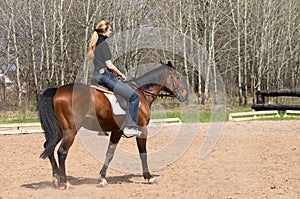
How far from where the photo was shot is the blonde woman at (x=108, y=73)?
7.00 meters

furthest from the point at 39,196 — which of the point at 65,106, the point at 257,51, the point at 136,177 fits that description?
the point at 257,51

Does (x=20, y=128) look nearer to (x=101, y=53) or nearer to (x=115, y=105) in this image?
(x=115, y=105)

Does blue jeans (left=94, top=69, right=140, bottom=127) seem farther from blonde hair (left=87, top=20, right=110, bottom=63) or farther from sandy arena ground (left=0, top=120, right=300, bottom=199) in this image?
sandy arena ground (left=0, top=120, right=300, bottom=199)

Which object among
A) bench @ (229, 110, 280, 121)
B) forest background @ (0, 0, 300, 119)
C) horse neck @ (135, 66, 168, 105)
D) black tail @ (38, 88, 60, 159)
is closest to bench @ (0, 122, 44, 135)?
forest background @ (0, 0, 300, 119)

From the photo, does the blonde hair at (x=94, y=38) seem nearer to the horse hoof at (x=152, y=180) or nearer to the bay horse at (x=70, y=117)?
the bay horse at (x=70, y=117)

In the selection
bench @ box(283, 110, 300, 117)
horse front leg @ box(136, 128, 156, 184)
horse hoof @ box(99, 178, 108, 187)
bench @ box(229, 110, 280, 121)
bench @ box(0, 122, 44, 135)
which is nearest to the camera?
horse hoof @ box(99, 178, 108, 187)

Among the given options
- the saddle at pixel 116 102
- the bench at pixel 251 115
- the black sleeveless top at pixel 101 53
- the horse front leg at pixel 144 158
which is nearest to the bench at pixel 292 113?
the bench at pixel 251 115

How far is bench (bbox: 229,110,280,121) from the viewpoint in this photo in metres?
18.3

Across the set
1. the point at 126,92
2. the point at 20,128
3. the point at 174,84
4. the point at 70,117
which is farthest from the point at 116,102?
the point at 20,128

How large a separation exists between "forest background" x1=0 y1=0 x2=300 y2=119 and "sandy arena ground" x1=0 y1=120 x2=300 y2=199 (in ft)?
35.8

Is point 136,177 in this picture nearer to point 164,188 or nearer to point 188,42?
point 164,188

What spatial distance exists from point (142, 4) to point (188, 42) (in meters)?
3.27

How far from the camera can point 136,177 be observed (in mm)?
8055

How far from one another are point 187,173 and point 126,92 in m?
1.89
